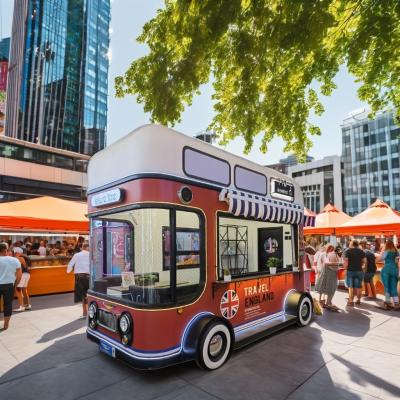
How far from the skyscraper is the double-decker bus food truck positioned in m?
72.3

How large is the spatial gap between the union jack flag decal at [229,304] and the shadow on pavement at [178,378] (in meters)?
0.69

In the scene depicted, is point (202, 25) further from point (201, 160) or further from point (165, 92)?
point (201, 160)

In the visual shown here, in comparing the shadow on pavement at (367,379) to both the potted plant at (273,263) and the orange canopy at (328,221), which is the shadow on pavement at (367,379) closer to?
the potted plant at (273,263)

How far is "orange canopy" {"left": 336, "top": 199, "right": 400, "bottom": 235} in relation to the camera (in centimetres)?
1015

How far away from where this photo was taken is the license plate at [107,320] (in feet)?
14.6

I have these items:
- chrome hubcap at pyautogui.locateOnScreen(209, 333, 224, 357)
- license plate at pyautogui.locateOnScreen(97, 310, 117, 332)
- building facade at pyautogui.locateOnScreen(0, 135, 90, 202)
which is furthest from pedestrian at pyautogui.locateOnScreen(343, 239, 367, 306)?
building facade at pyautogui.locateOnScreen(0, 135, 90, 202)

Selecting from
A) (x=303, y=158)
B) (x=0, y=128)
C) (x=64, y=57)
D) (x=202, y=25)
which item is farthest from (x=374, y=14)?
(x=64, y=57)

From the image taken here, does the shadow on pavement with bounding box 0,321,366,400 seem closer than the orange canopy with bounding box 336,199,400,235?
Yes

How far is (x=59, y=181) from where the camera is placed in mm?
32688

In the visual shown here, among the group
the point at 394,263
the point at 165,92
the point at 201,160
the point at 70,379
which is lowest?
the point at 70,379

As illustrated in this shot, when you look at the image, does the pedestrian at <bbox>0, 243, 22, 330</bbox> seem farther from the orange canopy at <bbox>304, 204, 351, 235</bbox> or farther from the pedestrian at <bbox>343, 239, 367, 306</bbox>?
the orange canopy at <bbox>304, 204, 351, 235</bbox>

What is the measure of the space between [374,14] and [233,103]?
318 cm

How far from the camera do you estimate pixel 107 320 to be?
4.64 metres

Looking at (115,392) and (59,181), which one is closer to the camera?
(115,392)
